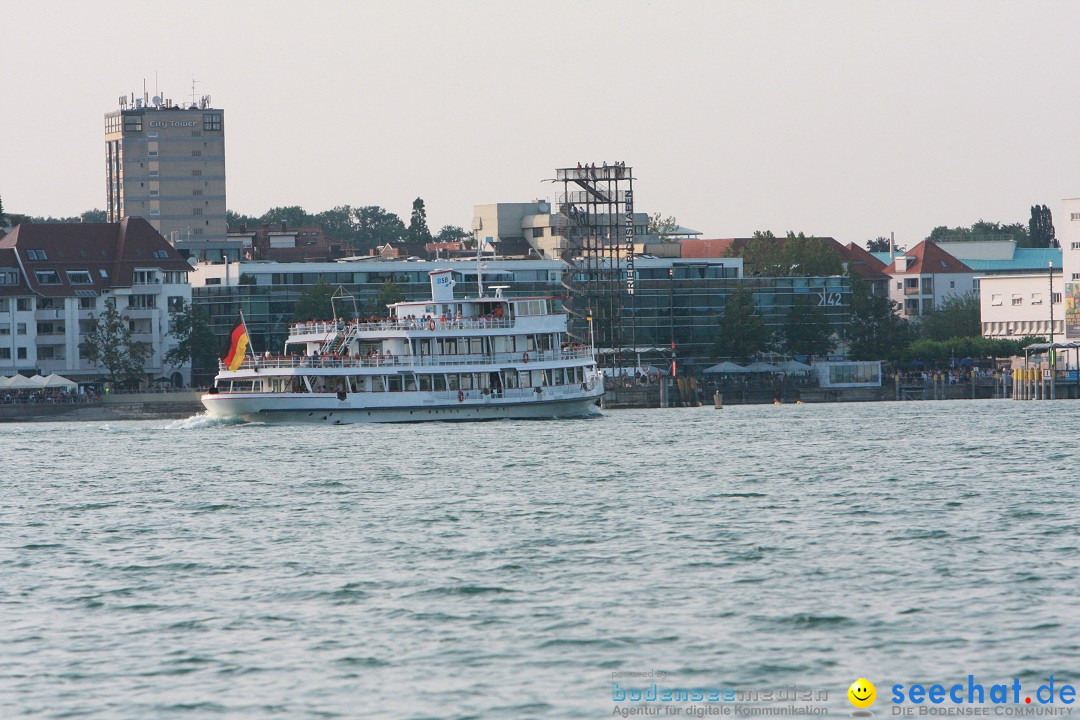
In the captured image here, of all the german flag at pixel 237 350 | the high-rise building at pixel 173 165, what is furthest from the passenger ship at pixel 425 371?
the high-rise building at pixel 173 165

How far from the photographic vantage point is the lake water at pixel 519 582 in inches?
775

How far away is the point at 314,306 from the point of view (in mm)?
112750

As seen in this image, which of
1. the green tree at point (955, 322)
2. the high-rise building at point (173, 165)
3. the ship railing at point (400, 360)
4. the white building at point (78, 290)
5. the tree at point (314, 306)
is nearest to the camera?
the ship railing at point (400, 360)

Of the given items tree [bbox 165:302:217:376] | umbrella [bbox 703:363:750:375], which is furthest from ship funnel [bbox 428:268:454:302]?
umbrella [bbox 703:363:750:375]

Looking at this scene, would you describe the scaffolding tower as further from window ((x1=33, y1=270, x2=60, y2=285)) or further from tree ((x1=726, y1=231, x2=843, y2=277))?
window ((x1=33, y1=270, x2=60, y2=285))

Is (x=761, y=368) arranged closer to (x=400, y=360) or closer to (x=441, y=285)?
(x=441, y=285)

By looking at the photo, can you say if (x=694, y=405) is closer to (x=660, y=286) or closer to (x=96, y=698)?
(x=660, y=286)

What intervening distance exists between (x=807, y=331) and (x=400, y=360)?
54.4 m

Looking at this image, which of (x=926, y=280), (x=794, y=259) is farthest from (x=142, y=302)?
(x=926, y=280)

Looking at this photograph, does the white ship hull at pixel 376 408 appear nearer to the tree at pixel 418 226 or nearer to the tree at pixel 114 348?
the tree at pixel 114 348

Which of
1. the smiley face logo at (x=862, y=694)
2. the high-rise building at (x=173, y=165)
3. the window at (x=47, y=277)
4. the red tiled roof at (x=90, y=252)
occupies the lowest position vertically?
the smiley face logo at (x=862, y=694)

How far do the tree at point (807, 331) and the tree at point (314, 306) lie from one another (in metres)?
34.8

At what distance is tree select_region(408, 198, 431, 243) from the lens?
19362 cm

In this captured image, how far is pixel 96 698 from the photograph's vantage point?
63.6ft
